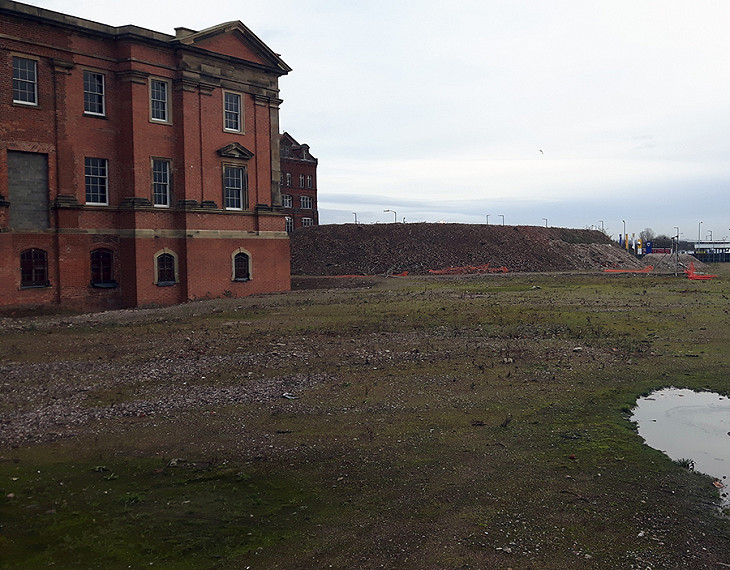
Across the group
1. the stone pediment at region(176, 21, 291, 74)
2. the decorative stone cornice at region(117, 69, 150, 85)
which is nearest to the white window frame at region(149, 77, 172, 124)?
the decorative stone cornice at region(117, 69, 150, 85)

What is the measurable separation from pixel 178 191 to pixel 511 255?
126ft

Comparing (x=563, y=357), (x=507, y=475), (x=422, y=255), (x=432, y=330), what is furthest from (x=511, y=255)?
(x=507, y=475)

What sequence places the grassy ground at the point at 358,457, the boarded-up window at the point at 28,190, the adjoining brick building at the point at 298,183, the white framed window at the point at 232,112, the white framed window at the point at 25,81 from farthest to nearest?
the adjoining brick building at the point at 298,183
the white framed window at the point at 232,112
the boarded-up window at the point at 28,190
the white framed window at the point at 25,81
the grassy ground at the point at 358,457

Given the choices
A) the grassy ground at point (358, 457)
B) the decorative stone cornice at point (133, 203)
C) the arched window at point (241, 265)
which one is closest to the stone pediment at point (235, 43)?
the decorative stone cornice at point (133, 203)

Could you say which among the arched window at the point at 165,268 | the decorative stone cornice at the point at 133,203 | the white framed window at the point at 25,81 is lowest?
the arched window at the point at 165,268

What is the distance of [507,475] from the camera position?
24.9 ft

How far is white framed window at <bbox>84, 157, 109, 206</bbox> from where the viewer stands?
93.6ft

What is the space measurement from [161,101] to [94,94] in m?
3.21

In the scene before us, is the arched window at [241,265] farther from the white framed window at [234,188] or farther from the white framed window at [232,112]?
the white framed window at [232,112]

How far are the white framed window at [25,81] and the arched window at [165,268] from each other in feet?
28.8

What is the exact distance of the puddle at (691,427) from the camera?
808 centimetres

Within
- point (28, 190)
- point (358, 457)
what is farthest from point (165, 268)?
point (358, 457)

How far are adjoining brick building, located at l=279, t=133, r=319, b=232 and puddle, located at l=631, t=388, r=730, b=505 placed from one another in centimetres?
6549

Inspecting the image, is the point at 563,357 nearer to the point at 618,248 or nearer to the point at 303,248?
the point at 303,248
